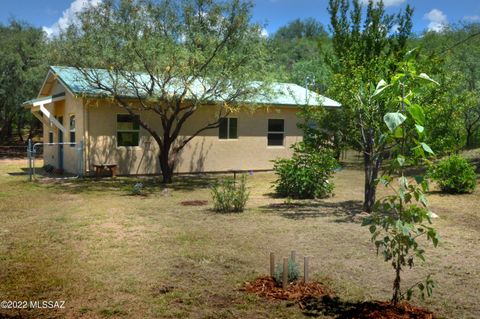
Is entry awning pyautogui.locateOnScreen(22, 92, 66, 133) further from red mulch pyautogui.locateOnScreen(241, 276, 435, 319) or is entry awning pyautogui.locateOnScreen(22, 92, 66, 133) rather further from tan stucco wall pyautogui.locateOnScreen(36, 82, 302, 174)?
red mulch pyautogui.locateOnScreen(241, 276, 435, 319)

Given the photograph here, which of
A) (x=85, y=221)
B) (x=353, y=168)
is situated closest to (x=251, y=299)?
(x=85, y=221)

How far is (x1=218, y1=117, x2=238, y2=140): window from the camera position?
1978 centimetres

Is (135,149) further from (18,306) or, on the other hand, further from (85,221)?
(18,306)

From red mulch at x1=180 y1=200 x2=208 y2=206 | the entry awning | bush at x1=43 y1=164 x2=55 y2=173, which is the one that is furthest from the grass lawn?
bush at x1=43 y1=164 x2=55 y2=173

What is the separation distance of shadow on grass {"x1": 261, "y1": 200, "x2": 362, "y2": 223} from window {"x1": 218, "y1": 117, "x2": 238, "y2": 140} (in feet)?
28.6

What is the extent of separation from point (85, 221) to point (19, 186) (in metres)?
6.66

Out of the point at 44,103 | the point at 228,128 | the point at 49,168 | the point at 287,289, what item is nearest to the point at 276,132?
the point at 228,128

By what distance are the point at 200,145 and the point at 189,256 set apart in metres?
13.0

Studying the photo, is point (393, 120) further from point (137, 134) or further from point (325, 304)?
point (137, 134)

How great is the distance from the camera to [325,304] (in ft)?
15.3

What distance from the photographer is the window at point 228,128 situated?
19.8 m

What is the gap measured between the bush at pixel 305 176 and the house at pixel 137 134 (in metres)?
3.26

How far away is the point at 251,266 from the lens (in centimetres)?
598

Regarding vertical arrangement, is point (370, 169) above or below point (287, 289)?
above
